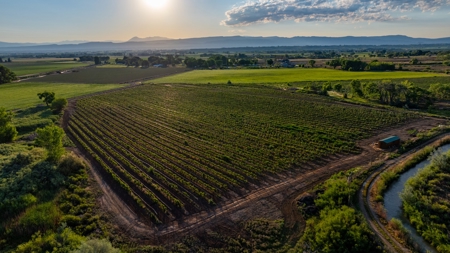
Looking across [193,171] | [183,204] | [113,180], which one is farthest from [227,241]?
[113,180]

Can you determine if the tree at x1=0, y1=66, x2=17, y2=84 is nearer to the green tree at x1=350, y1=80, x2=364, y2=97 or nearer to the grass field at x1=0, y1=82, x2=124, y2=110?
the grass field at x1=0, y1=82, x2=124, y2=110

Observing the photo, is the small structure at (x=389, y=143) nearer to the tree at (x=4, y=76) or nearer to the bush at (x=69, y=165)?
the bush at (x=69, y=165)

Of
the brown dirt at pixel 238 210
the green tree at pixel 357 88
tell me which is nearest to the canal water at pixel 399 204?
the brown dirt at pixel 238 210

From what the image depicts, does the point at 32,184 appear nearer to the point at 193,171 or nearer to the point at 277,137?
the point at 193,171

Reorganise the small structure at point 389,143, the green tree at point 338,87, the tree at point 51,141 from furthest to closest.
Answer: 1. the green tree at point 338,87
2. the small structure at point 389,143
3. the tree at point 51,141

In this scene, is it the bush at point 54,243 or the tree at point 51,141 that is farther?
the tree at point 51,141

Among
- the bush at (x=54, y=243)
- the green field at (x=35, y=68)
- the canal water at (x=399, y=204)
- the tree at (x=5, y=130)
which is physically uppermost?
the green field at (x=35, y=68)
